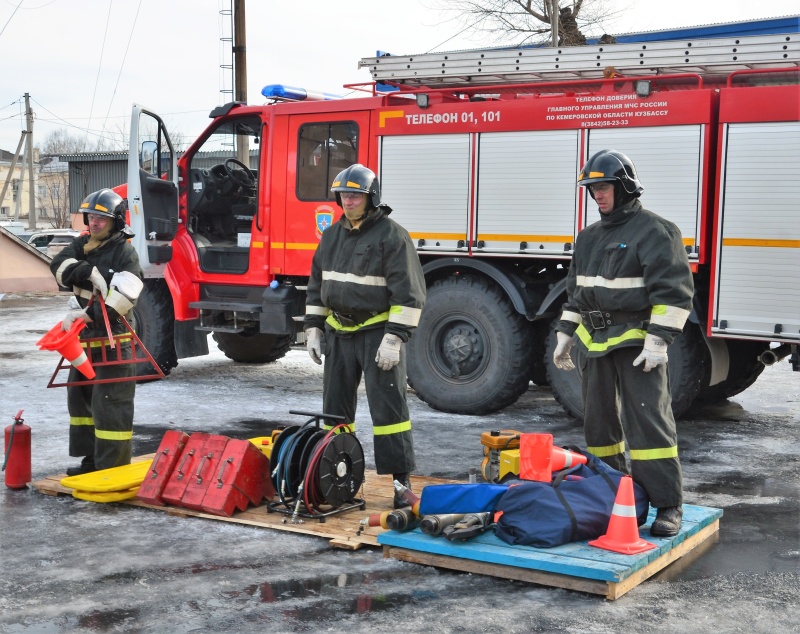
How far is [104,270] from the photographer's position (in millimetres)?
6805

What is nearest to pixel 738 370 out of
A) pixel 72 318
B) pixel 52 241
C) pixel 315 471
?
pixel 315 471

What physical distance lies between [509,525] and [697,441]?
3.75 m

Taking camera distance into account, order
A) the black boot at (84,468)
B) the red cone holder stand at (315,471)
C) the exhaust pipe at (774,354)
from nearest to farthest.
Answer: the red cone holder stand at (315,471) → the black boot at (84,468) → the exhaust pipe at (774,354)

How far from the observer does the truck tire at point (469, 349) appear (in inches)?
362

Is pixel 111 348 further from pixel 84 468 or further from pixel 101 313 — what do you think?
pixel 84 468

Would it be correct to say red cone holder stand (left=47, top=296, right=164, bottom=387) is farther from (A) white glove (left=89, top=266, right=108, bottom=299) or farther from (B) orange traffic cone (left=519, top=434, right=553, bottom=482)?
(B) orange traffic cone (left=519, top=434, right=553, bottom=482)

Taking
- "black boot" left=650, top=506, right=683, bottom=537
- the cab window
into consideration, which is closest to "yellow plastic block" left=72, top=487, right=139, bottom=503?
"black boot" left=650, top=506, right=683, bottom=537

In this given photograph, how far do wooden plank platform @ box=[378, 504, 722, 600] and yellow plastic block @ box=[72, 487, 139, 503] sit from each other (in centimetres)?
180

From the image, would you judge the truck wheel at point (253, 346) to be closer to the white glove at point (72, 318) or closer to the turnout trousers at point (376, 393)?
the white glove at point (72, 318)

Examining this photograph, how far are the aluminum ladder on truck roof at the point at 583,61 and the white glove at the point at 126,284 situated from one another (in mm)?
3826

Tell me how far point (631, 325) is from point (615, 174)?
2.59ft

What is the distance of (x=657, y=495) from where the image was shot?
5.38 meters

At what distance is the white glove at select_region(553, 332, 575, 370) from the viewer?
19.6ft

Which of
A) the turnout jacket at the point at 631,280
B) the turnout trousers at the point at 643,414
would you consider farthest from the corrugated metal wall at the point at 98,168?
the turnout trousers at the point at 643,414
